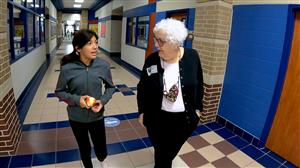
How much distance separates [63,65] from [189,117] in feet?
3.53

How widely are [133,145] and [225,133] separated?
4.92 ft

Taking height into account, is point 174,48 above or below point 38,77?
above

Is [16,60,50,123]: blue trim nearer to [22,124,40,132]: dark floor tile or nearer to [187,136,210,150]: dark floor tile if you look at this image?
[22,124,40,132]: dark floor tile

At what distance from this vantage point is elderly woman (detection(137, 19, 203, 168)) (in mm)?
1558

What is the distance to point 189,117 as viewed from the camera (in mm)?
1697

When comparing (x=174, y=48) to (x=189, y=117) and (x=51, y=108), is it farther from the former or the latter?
(x=51, y=108)

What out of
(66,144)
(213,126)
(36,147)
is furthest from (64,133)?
(213,126)

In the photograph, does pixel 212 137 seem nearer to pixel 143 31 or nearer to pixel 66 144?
pixel 66 144

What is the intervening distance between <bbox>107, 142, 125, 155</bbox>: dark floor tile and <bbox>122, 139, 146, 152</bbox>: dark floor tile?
0.19ft

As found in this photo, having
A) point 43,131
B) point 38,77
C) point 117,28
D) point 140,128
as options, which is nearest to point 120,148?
point 140,128

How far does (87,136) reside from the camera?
192 cm

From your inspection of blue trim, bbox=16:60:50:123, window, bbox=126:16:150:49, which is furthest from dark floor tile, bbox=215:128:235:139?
window, bbox=126:16:150:49

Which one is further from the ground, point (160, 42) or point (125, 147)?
point (160, 42)

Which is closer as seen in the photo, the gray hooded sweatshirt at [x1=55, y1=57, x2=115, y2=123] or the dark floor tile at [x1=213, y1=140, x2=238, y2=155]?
the gray hooded sweatshirt at [x1=55, y1=57, x2=115, y2=123]
